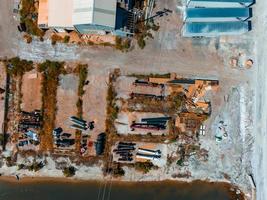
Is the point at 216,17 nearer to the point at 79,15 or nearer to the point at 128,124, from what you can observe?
the point at 79,15

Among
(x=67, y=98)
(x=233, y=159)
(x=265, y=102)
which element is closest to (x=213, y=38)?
(x=265, y=102)

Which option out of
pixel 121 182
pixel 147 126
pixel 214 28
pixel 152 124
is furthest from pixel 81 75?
pixel 214 28

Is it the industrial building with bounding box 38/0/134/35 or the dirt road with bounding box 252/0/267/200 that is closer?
the industrial building with bounding box 38/0/134/35

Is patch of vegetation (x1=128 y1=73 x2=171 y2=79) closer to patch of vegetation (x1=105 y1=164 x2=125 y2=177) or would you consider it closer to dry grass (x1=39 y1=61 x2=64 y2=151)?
dry grass (x1=39 y1=61 x2=64 y2=151)

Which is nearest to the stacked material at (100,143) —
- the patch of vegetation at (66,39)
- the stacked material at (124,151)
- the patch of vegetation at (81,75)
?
the stacked material at (124,151)

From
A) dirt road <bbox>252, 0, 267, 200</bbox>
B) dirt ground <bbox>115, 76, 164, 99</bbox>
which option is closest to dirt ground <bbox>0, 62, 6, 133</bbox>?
dirt ground <bbox>115, 76, 164, 99</bbox>

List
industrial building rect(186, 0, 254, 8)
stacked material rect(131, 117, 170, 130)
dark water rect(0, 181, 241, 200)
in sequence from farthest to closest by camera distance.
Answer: dark water rect(0, 181, 241, 200) < stacked material rect(131, 117, 170, 130) < industrial building rect(186, 0, 254, 8)
